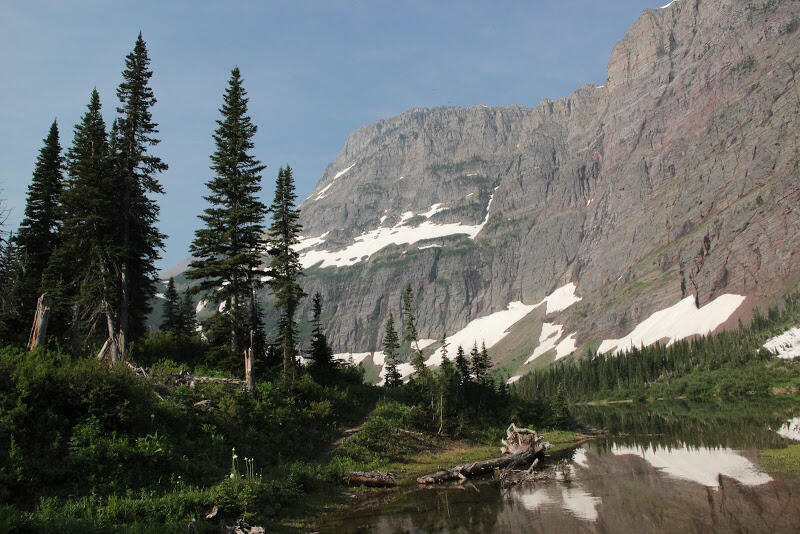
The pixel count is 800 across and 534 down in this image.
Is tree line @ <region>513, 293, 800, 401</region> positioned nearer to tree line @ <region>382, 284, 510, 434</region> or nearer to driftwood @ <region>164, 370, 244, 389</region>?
tree line @ <region>382, 284, 510, 434</region>

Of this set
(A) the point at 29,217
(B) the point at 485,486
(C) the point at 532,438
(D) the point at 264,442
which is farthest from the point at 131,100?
(C) the point at 532,438

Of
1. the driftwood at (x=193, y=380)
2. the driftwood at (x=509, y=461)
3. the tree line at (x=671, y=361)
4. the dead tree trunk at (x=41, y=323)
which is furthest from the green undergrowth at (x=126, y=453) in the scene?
the tree line at (x=671, y=361)

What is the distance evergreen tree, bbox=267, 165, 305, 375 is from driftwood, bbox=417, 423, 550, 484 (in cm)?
1765

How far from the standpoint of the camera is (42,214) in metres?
47.4

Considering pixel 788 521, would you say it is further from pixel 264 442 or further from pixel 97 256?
pixel 97 256

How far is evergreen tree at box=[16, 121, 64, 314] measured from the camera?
1783 inches

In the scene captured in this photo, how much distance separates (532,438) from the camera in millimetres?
39688

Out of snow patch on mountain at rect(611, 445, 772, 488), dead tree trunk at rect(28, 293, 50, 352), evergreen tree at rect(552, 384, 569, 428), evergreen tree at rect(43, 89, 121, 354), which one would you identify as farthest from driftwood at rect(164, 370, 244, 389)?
evergreen tree at rect(552, 384, 569, 428)

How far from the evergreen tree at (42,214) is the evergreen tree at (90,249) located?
21.2ft

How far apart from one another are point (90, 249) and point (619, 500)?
3724 cm

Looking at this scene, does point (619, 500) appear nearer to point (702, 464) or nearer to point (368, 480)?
point (368, 480)

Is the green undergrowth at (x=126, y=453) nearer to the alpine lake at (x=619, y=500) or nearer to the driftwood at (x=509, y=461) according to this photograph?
the alpine lake at (x=619, y=500)

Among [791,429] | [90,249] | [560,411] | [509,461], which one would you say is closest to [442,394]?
[509,461]

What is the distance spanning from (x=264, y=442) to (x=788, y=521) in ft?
82.2
